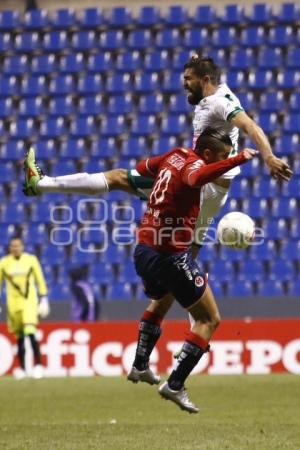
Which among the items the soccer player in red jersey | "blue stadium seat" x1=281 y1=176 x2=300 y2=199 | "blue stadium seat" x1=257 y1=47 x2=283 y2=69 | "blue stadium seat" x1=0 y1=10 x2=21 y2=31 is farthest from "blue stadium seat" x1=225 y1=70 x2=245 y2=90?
the soccer player in red jersey

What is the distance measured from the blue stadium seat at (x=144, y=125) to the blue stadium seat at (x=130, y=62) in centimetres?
128

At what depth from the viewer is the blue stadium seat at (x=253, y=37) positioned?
872 inches

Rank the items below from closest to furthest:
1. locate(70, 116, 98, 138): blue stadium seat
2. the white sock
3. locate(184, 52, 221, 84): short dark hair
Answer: the white sock
locate(184, 52, 221, 84): short dark hair
locate(70, 116, 98, 138): blue stadium seat

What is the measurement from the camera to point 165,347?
16828 millimetres

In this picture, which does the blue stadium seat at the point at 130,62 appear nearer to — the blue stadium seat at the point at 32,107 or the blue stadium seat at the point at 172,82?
the blue stadium seat at the point at 172,82

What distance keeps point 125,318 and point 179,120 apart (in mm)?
4991

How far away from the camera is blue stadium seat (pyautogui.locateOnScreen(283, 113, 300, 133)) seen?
21.2m

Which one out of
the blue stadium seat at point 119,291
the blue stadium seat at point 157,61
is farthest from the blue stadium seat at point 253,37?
the blue stadium seat at point 119,291

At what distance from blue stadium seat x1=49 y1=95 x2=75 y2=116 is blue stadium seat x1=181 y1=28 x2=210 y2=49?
2674 millimetres

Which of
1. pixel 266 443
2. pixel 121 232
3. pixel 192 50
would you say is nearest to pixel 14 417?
pixel 266 443

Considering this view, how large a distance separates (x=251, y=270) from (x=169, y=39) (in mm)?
5833

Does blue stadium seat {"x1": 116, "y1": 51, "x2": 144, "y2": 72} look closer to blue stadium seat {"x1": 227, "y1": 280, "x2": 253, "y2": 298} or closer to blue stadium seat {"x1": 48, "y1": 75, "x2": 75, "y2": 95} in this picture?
blue stadium seat {"x1": 48, "y1": 75, "x2": 75, "y2": 95}

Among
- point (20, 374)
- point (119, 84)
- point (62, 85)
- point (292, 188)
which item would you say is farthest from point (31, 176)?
point (62, 85)

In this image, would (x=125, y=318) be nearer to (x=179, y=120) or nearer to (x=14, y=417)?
(x=179, y=120)
